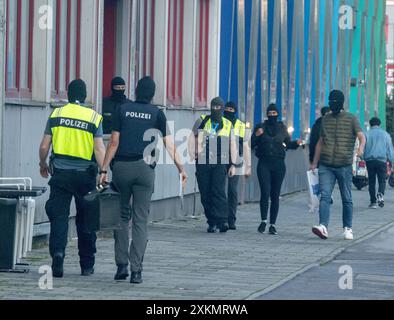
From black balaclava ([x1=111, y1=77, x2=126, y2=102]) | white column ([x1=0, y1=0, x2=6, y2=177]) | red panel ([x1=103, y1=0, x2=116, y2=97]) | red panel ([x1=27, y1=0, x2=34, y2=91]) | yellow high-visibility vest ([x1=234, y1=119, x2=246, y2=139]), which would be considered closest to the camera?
white column ([x1=0, y1=0, x2=6, y2=177])

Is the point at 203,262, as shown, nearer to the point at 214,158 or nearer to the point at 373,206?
the point at 214,158

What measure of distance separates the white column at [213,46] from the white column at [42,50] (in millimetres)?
8396

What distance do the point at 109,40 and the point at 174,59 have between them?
2.69 m

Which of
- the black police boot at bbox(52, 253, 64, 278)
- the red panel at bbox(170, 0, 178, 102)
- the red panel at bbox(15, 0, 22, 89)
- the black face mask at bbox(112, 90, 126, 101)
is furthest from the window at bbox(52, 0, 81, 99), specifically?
the red panel at bbox(170, 0, 178, 102)

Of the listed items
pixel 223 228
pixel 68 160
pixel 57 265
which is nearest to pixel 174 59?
pixel 223 228

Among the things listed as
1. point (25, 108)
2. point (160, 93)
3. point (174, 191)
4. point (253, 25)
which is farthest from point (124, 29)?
point (253, 25)

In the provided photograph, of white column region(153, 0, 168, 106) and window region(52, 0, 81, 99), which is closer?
window region(52, 0, 81, 99)

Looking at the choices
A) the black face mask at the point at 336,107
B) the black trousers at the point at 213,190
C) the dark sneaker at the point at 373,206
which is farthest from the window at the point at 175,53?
the dark sneaker at the point at 373,206

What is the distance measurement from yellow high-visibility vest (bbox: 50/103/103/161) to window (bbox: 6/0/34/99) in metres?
2.85

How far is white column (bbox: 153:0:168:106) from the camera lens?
21578 millimetres

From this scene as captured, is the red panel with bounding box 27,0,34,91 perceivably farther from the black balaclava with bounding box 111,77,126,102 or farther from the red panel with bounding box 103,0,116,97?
the red panel with bounding box 103,0,116,97

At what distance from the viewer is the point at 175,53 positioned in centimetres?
2303

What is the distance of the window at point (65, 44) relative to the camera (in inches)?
679

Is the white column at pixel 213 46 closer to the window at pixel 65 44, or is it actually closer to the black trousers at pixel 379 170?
the black trousers at pixel 379 170
